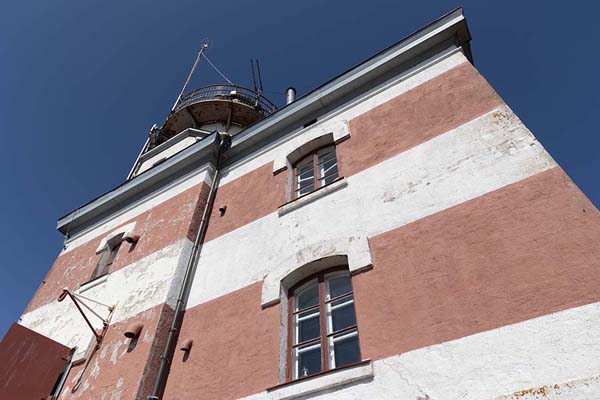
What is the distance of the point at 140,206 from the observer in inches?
472

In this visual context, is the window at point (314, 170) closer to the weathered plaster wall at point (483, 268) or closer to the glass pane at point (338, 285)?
the glass pane at point (338, 285)

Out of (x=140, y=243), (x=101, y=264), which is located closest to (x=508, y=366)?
(x=140, y=243)

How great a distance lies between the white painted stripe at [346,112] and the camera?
9.05m

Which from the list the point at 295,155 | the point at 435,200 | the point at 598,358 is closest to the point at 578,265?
the point at 598,358

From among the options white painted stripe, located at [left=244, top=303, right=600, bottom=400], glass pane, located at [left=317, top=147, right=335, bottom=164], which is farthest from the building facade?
glass pane, located at [left=317, top=147, right=335, bottom=164]

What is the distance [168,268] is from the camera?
8742 mm

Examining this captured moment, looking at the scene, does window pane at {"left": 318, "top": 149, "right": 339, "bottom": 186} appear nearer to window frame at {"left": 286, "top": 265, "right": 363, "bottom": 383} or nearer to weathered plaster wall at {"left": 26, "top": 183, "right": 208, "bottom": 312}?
window frame at {"left": 286, "top": 265, "right": 363, "bottom": 383}

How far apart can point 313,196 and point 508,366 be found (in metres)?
4.51

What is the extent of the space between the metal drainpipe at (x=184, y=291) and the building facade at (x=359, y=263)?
0.04 m

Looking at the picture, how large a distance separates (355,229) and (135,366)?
4044mm

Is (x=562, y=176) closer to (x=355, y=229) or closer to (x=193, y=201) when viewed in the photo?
(x=355, y=229)

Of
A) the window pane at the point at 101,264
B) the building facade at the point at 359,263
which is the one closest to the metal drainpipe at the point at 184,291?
the building facade at the point at 359,263

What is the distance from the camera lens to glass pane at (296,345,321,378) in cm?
597

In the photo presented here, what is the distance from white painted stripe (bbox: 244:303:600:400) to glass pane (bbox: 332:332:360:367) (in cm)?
59
